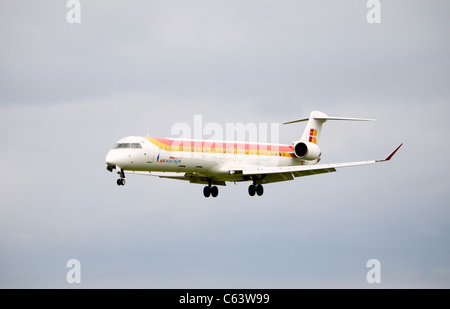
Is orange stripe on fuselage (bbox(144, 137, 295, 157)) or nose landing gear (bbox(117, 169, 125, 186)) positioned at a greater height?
orange stripe on fuselage (bbox(144, 137, 295, 157))

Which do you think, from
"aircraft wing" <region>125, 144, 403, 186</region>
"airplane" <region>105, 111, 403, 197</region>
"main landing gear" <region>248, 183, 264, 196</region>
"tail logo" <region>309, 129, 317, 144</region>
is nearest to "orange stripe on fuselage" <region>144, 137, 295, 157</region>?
"airplane" <region>105, 111, 403, 197</region>

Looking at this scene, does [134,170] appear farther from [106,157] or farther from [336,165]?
[336,165]

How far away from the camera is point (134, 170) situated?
58.6 metres

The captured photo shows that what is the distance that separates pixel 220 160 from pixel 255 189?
4.23 m

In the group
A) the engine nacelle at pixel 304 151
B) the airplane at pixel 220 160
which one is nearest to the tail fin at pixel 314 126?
the airplane at pixel 220 160

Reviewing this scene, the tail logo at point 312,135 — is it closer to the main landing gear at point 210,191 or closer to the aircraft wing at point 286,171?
the aircraft wing at point 286,171

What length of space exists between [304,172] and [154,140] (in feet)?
36.1

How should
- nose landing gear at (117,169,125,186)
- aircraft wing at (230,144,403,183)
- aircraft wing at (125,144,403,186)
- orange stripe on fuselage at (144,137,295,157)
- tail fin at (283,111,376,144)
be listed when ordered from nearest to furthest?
nose landing gear at (117,169,125,186) → orange stripe on fuselage at (144,137,295,157) → aircraft wing at (230,144,403,183) → aircraft wing at (125,144,403,186) → tail fin at (283,111,376,144)

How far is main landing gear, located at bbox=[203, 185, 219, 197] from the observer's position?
215 ft

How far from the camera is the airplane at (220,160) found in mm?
58375

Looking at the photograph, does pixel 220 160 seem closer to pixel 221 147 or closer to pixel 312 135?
pixel 221 147

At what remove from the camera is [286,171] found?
207 ft

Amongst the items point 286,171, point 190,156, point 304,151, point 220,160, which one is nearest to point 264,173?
point 286,171

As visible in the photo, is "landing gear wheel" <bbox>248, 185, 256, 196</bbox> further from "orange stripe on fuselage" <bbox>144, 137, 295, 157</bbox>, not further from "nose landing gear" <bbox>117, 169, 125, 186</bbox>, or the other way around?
"nose landing gear" <bbox>117, 169, 125, 186</bbox>
